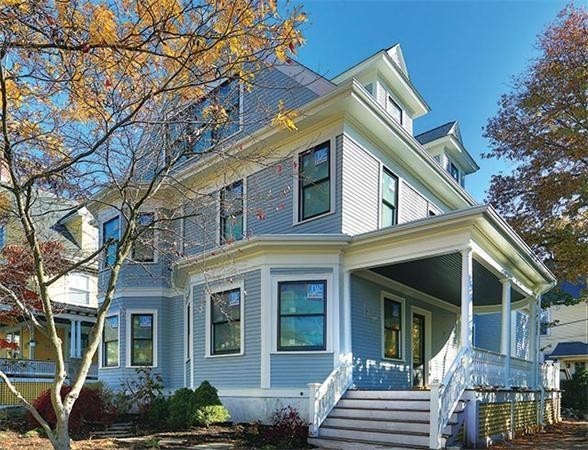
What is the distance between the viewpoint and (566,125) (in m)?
14.8

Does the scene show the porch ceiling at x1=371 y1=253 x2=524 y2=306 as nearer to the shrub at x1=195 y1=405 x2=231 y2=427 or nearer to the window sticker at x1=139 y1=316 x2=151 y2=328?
the shrub at x1=195 y1=405 x2=231 y2=427

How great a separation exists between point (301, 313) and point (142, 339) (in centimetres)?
625

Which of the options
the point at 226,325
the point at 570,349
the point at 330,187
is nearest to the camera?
the point at 330,187

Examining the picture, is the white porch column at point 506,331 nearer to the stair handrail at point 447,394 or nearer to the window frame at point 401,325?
the stair handrail at point 447,394

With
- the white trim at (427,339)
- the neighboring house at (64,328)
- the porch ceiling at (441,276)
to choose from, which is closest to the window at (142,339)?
the neighboring house at (64,328)

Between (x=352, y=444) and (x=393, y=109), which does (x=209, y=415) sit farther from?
(x=393, y=109)

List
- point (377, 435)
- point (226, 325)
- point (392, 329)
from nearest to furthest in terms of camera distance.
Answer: point (377, 435), point (226, 325), point (392, 329)

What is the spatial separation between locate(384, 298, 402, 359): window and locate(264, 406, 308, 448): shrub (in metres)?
3.41

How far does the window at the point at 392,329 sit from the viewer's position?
12.5 metres

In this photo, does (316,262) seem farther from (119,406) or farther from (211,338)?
(119,406)

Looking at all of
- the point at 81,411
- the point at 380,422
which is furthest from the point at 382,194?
the point at 81,411

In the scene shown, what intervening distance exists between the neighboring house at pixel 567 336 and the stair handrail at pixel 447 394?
20545 mm

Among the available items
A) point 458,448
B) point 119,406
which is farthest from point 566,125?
point 119,406

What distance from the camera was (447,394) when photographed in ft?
27.0
